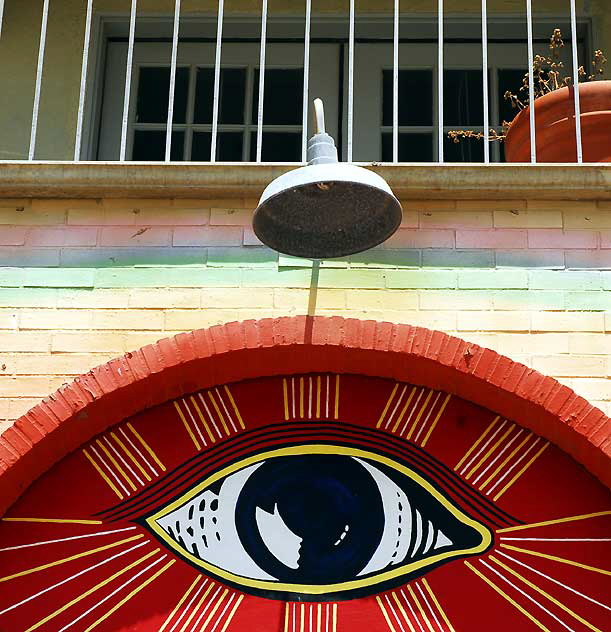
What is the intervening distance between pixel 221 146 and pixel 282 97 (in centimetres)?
49

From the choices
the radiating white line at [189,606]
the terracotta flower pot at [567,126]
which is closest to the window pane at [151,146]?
the terracotta flower pot at [567,126]

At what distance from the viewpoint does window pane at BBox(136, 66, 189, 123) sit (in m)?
8.65

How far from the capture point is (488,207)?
6.77m

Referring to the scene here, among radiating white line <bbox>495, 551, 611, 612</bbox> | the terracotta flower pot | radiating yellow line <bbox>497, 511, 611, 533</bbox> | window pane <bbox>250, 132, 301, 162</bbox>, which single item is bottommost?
radiating white line <bbox>495, 551, 611, 612</bbox>

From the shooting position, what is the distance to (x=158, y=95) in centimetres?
870

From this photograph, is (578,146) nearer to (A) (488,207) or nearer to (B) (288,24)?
(A) (488,207)

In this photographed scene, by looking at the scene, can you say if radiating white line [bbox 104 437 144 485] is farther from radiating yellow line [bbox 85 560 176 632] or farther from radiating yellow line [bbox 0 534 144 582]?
radiating yellow line [bbox 85 560 176 632]

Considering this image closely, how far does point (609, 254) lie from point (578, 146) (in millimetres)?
541

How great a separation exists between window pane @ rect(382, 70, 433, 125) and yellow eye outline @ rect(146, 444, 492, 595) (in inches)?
110

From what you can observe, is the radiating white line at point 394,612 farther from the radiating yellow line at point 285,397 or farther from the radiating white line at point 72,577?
the radiating white line at point 72,577

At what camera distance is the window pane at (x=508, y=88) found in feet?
28.3

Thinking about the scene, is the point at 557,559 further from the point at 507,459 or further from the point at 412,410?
the point at 412,410

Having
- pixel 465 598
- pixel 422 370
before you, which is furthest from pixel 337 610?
pixel 422 370

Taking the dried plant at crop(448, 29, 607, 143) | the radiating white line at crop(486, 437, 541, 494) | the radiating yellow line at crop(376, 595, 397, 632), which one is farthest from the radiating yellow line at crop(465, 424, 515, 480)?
the dried plant at crop(448, 29, 607, 143)
